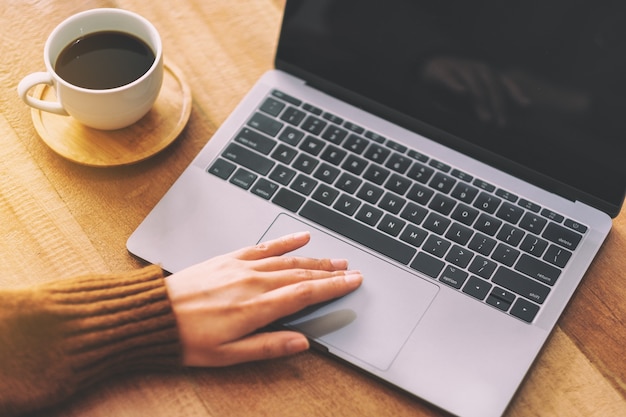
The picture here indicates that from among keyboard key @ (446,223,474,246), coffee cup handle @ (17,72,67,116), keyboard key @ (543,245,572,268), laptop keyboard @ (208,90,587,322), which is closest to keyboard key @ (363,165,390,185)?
laptop keyboard @ (208,90,587,322)

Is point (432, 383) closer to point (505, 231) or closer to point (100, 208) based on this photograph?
point (505, 231)

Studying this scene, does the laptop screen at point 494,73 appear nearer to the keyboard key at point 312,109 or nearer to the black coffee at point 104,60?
the keyboard key at point 312,109

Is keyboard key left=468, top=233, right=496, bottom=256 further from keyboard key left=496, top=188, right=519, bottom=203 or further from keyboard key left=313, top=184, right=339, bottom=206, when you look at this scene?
keyboard key left=313, top=184, right=339, bottom=206

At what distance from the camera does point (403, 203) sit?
0.92 metres

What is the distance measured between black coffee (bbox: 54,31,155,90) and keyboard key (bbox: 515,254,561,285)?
51 cm

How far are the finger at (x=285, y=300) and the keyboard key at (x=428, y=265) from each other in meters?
0.09

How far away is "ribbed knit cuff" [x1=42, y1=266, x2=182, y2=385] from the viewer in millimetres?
776

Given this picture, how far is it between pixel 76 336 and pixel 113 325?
0.04 meters

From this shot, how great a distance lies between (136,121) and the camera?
3.21 feet

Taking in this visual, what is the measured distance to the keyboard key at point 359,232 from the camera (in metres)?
0.88

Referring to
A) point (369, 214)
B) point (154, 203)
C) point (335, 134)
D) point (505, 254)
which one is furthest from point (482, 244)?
point (154, 203)

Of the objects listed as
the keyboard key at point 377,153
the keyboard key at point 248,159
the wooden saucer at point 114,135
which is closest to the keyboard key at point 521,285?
the keyboard key at point 377,153

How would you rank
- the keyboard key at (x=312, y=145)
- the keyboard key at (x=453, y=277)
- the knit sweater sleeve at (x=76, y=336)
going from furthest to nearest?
1. the keyboard key at (x=312, y=145)
2. the keyboard key at (x=453, y=277)
3. the knit sweater sleeve at (x=76, y=336)

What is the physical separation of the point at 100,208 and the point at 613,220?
645 mm
